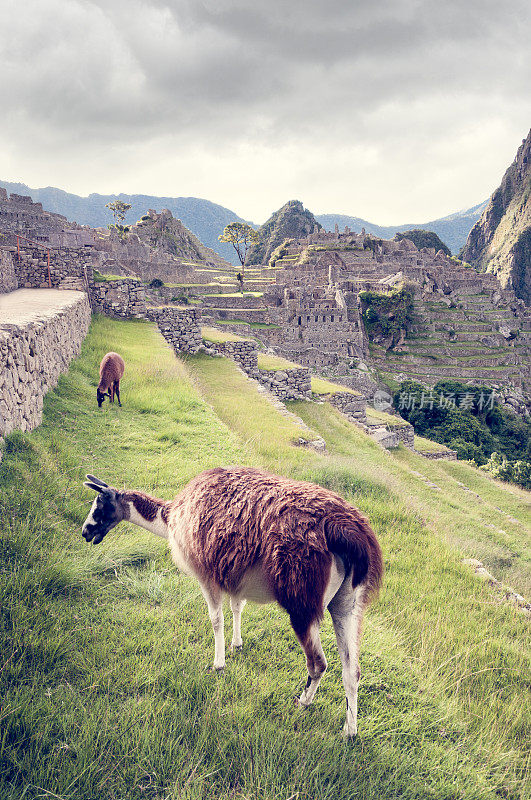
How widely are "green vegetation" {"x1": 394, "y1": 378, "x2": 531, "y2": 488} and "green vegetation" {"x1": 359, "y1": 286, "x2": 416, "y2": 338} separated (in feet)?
45.3

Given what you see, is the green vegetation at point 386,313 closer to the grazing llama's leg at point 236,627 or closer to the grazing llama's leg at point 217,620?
the grazing llama's leg at point 236,627

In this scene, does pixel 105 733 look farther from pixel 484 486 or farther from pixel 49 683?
pixel 484 486

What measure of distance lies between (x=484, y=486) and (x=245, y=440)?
1615cm

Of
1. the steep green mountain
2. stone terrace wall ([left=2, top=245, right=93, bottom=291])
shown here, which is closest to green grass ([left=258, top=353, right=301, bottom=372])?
stone terrace wall ([left=2, top=245, right=93, bottom=291])

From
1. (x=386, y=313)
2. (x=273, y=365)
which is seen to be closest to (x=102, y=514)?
(x=273, y=365)

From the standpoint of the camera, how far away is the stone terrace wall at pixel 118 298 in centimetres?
1786

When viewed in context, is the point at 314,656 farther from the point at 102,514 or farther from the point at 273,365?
the point at 273,365

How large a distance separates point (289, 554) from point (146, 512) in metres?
1.54

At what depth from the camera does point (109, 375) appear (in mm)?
8500

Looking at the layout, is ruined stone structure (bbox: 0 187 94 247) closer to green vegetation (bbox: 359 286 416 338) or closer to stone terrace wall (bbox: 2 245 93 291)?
stone terrace wall (bbox: 2 245 93 291)

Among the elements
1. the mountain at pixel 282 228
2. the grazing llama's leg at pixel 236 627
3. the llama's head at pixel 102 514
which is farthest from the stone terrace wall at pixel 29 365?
the mountain at pixel 282 228

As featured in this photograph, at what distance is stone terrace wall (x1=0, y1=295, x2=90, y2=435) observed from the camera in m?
5.12

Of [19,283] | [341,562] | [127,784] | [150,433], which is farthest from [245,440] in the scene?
[19,283]

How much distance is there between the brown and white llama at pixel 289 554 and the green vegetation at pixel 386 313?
63602mm
